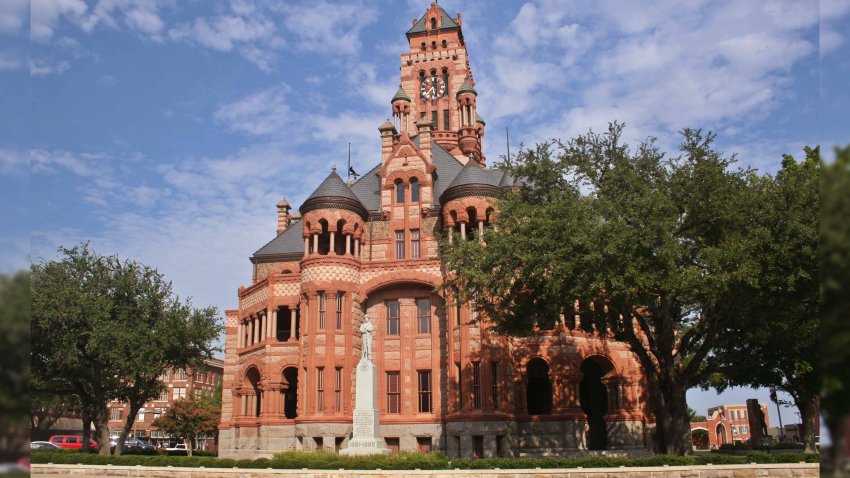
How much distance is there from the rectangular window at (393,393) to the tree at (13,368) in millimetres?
37893

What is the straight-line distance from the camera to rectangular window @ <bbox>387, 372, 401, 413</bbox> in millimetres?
40925

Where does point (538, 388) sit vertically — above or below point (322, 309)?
below

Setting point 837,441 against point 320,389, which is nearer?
point 837,441

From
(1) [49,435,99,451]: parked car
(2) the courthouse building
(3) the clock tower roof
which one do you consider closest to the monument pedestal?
(2) the courthouse building

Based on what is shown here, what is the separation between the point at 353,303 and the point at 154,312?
1442 centimetres

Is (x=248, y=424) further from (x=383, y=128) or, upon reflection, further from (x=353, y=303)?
(x=383, y=128)

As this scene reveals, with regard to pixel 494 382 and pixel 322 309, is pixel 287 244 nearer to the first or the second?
pixel 322 309

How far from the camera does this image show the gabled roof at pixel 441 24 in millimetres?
65812

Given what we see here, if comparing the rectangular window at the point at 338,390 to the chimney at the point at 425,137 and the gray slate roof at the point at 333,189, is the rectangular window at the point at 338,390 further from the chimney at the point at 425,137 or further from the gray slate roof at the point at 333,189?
the chimney at the point at 425,137

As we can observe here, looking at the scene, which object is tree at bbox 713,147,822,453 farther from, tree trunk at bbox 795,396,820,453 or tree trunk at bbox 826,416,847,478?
tree trunk at bbox 826,416,847,478

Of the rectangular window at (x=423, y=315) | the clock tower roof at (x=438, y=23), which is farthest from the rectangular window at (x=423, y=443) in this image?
the clock tower roof at (x=438, y=23)

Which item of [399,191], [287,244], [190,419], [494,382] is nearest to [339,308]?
[399,191]

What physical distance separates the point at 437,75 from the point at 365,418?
41327mm

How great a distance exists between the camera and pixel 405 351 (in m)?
41.3
